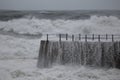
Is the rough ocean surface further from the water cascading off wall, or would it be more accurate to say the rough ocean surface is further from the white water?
the water cascading off wall

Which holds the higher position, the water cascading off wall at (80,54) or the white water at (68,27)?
the white water at (68,27)

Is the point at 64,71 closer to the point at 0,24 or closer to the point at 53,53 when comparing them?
the point at 53,53

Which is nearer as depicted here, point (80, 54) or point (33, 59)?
point (80, 54)

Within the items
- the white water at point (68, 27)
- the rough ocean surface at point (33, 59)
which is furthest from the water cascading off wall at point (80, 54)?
the white water at point (68, 27)

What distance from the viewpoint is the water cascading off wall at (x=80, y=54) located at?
33.7ft

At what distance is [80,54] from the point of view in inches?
413

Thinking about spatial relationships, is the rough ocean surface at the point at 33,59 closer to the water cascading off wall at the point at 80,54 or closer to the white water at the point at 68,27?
the white water at the point at 68,27

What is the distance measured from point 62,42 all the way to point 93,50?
150 cm

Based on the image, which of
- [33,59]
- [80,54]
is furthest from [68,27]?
[80,54]

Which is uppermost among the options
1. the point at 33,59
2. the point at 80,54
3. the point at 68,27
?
the point at 68,27

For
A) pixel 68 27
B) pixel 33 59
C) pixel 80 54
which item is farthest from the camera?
pixel 68 27

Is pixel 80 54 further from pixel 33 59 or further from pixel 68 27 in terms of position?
pixel 68 27

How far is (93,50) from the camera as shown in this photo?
34.0ft

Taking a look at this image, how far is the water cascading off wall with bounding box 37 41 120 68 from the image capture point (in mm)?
10273
